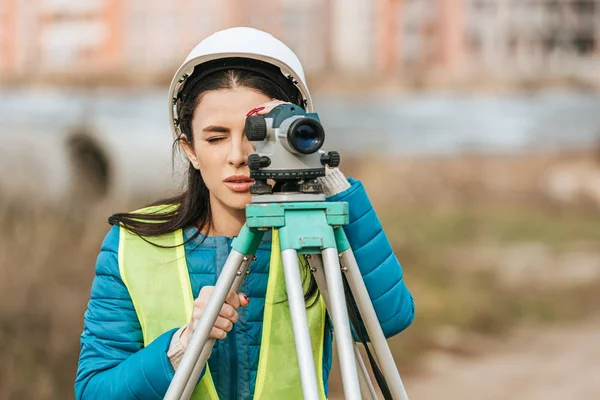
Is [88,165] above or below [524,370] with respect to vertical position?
above

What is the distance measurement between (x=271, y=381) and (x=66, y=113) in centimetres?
1041

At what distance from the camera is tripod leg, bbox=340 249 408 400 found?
5.47 ft

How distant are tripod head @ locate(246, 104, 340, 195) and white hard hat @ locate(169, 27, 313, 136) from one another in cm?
30

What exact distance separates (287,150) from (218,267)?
1.44 feet

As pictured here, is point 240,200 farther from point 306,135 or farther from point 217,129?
point 306,135

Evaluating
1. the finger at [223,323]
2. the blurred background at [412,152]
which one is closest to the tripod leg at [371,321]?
the finger at [223,323]

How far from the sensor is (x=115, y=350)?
1.85 metres

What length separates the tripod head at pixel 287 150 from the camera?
5.16 ft

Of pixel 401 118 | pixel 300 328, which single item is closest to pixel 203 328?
pixel 300 328

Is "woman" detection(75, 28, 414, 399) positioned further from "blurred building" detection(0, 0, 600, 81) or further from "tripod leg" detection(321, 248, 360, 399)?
"blurred building" detection(0, 0, 600, 81)

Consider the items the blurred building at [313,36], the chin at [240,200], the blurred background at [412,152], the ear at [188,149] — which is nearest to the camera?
the chin at [240,200]

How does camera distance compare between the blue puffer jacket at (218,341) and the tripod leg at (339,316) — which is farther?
the blue puffer jacket at (218,341)

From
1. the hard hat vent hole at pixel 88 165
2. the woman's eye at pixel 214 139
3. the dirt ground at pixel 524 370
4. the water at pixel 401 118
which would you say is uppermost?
the water at pixel 401 118

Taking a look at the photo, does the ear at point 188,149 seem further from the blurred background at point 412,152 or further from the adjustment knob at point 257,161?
the blurred background at point 412,152
